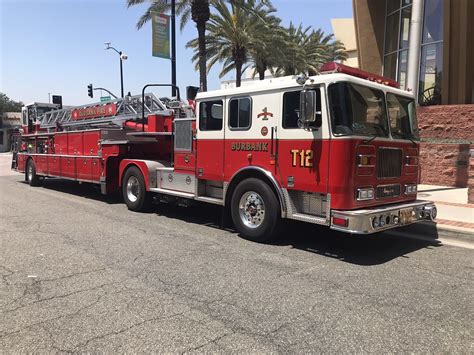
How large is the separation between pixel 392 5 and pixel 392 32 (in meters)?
1.33

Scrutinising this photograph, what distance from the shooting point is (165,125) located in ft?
35.0

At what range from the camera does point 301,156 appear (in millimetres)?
6695

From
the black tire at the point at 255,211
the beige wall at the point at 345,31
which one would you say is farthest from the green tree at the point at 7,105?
the black tire at the point at 255,211

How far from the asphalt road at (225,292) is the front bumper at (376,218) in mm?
498

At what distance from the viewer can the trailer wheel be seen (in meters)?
10.1

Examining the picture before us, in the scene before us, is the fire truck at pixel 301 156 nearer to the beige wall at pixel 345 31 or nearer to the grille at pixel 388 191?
the grille at pixel 388 191

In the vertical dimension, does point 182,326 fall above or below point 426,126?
below

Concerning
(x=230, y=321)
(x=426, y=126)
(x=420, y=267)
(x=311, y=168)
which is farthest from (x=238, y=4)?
(x=230, y=321)

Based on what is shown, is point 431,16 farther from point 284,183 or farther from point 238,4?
point 284,183

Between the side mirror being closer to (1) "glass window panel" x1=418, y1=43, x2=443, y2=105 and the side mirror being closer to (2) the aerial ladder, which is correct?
(2) the aerial ladder

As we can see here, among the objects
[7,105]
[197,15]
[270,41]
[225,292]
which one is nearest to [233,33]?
[270,41]

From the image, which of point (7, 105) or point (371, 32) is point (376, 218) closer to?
point (371, 32)

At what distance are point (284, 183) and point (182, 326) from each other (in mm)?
3387

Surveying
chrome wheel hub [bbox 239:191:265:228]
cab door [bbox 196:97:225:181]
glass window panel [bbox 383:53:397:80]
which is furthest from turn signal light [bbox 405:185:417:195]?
glass window panel [bbox 383:53:397:80]
